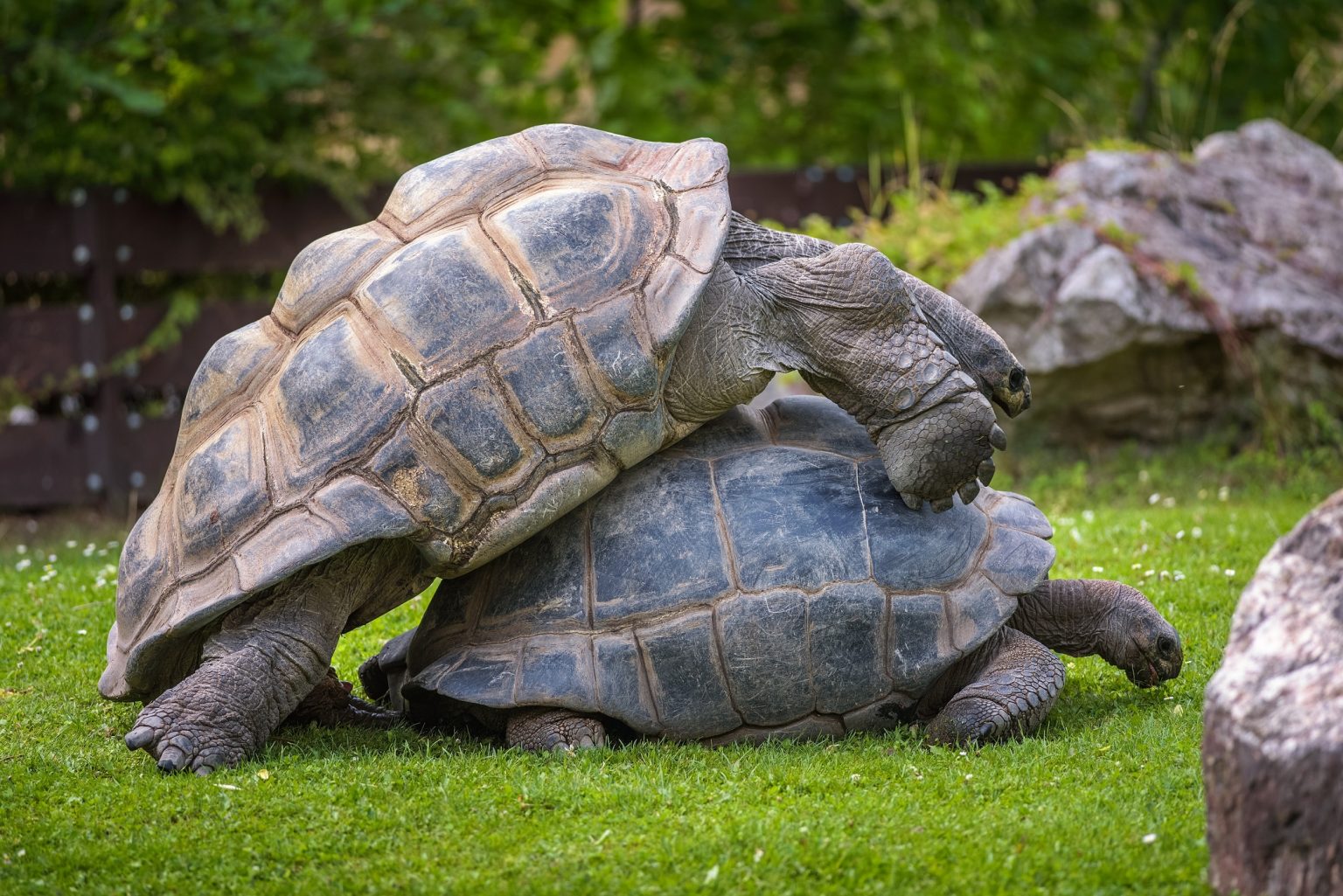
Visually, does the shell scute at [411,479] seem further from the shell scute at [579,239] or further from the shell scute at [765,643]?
the shell scute at [765,643]

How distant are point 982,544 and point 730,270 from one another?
136 centimetres

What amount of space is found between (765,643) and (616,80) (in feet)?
34.7

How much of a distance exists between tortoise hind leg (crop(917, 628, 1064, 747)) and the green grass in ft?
0.39

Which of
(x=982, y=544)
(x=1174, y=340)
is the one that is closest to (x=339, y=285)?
(x=982, y=544)

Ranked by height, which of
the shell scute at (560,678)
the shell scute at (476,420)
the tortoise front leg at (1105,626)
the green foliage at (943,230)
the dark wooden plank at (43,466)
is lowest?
the dark wooden plank at (43,466)

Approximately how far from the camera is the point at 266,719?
16.0 ft

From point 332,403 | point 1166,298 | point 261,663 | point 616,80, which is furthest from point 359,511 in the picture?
point 616,80

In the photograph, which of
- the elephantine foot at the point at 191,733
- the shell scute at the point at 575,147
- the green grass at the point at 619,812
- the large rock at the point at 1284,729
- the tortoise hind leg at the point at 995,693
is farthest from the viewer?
the shell scute at the point at 575,147

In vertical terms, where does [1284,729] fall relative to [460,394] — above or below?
below

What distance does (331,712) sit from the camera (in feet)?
17.9

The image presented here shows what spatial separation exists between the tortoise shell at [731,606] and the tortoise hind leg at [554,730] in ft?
0.30

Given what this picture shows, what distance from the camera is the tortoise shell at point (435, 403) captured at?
187 inches

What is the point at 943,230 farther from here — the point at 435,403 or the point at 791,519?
the point at 435,403

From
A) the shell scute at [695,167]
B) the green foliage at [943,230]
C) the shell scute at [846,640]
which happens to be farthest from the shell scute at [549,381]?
the green foliage at [943,230]
